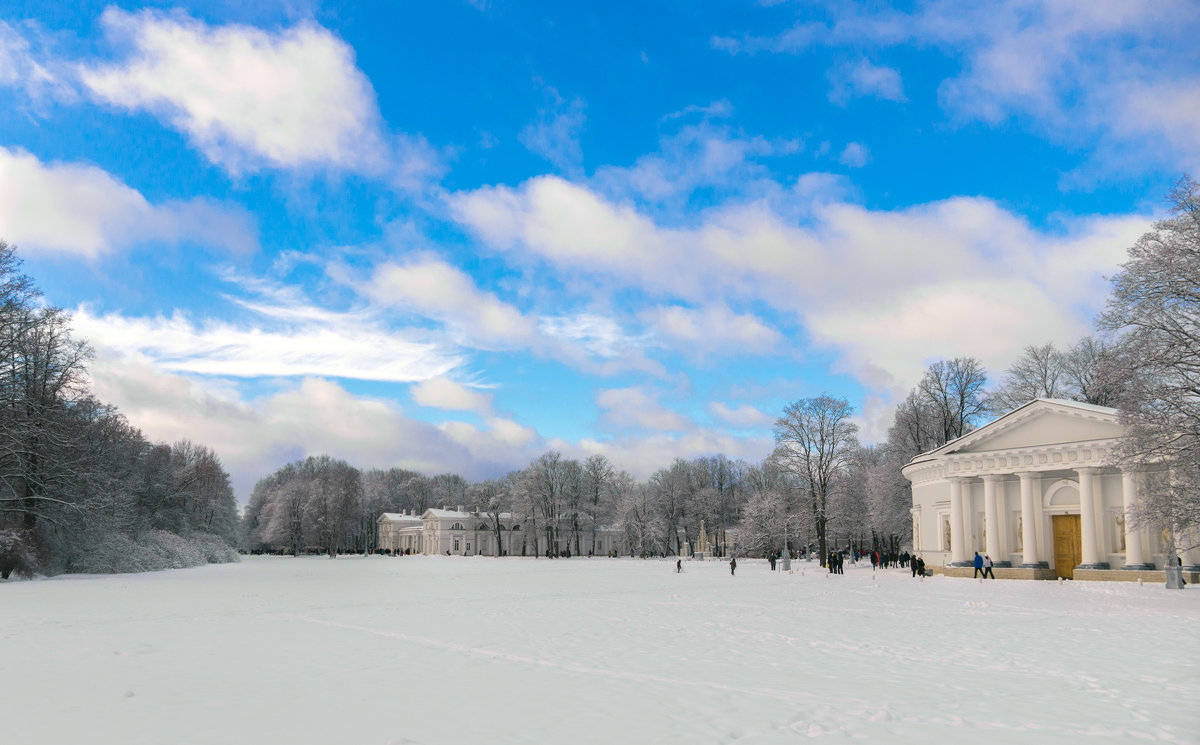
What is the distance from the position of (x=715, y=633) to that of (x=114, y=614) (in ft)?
51.9

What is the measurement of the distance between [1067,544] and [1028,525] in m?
1.99

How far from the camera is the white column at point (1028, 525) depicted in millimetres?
40844

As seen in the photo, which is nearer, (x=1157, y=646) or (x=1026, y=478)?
(x=1157, y=646)

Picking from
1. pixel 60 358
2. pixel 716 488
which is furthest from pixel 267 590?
pixel 716 488

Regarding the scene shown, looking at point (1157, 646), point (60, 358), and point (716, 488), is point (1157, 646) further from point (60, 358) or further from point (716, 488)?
point (716, 488)

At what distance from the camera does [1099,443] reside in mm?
37906

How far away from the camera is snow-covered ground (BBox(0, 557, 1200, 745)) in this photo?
28.5ft

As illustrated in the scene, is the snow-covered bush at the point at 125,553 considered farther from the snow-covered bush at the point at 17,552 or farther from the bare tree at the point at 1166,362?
the bare tree at the point at 1166,362

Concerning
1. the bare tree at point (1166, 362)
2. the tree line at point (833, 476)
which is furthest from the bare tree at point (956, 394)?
the bare tree at point (1166, 362)

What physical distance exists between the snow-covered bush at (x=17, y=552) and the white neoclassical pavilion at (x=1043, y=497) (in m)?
47.0

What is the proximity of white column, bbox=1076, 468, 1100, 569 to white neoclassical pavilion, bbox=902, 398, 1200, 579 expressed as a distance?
4 cm

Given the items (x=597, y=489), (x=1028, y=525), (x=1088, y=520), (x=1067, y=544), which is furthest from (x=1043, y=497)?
(x=597, y=489)

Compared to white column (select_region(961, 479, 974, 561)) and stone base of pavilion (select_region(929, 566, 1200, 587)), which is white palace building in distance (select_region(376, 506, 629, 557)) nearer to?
white column (select_region(961, 479, 974, 561))

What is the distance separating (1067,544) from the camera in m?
40.6
